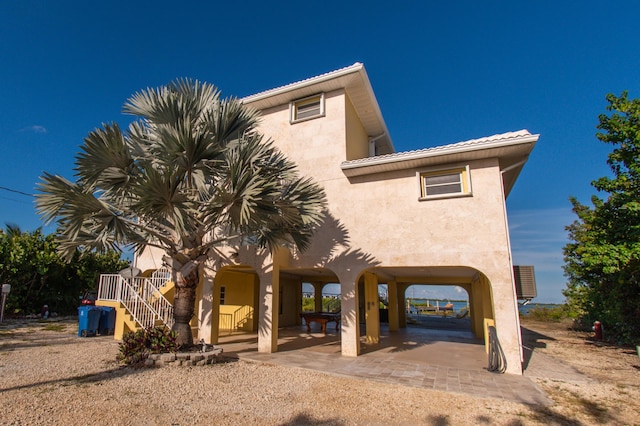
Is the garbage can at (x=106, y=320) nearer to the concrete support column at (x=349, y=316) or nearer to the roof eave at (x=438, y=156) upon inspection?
the concrete support column at (x=349, y=316)

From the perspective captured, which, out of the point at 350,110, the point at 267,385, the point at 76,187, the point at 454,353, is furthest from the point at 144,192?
the point at 454,353

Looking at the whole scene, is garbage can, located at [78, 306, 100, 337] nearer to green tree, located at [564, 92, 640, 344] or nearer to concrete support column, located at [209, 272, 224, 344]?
concrete support column, located at [209, 272, 224, 344]

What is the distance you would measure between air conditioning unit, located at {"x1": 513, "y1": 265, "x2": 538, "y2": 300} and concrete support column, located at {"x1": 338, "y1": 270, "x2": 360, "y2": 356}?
483 centimetres

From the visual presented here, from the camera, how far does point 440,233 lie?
983 cm

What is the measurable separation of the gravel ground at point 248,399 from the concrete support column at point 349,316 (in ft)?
8.02

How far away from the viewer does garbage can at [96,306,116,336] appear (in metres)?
13.5

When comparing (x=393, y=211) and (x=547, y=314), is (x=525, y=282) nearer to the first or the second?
(x=393, y=211)

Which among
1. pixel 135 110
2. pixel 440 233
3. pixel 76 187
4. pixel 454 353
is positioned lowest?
pixel 454 353

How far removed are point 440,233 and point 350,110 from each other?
247 inches

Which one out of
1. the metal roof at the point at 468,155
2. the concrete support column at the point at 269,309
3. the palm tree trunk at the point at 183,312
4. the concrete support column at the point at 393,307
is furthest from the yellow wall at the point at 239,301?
the metal roof at the point at 468,155

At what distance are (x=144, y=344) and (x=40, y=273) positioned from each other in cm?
1464

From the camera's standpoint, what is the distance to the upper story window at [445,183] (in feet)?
32.6

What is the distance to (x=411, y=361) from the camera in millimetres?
9758

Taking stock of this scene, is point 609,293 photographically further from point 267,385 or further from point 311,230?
point 267,385
